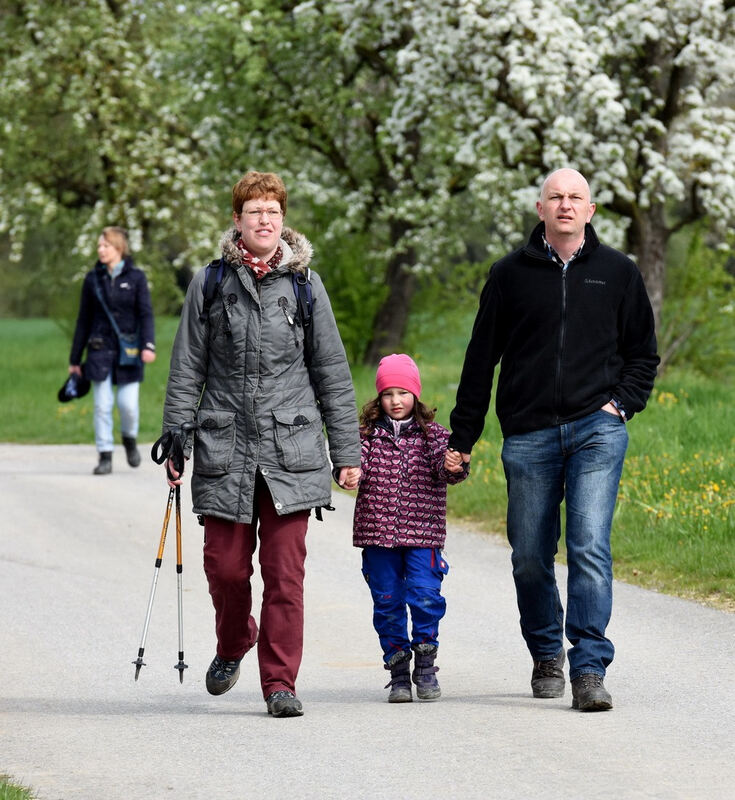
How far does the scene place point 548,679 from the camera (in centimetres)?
589

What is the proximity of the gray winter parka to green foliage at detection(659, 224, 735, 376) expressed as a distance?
14170 mm

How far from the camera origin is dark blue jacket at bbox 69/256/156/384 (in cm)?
1280

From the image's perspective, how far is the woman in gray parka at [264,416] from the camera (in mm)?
5707

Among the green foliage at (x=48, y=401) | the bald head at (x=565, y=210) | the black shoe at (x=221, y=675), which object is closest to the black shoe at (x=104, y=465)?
the green foliage at (x=48, y=401)

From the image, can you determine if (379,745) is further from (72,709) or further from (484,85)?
(484,85)

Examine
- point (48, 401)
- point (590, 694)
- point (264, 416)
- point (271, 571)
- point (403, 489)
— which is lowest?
point (48, 401)

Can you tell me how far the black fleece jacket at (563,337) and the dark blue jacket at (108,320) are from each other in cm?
720

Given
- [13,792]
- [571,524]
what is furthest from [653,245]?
[13,792]

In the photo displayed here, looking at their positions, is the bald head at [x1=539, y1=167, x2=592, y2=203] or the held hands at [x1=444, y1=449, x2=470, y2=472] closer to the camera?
the bald head at [x1=539, y1=167, x2=592, y2=203]

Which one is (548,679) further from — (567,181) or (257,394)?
(567,181)

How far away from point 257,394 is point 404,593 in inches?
38.3

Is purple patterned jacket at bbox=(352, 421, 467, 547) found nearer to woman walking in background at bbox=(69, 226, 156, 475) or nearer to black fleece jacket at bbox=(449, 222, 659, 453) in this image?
black fleece jacket at bbox=(449, 222, 659, 453)

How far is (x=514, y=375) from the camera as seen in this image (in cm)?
582

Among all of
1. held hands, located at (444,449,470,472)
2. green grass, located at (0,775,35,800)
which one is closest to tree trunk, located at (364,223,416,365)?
held hands, located at (444,449,470,472)
